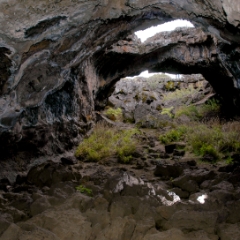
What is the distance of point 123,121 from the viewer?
13.8 m

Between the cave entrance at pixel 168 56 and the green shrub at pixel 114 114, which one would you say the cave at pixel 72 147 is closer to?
the cave entrance at pixel 168 56

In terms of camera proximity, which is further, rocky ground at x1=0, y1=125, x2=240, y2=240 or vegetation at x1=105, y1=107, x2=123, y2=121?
vegetation at x1=105, y1=107, x2=123, y2=121

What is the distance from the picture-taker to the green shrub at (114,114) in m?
13.6

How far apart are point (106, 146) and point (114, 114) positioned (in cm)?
500

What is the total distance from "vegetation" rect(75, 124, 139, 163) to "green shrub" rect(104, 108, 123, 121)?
8.79 ft

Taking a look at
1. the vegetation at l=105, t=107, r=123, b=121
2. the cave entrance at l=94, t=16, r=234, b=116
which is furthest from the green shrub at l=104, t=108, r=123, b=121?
the cave entrance at l=94, t=16, r=234, b=116

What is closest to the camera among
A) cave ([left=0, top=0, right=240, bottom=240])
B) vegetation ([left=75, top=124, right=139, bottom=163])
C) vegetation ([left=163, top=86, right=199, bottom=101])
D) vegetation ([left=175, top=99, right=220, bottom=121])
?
cave ([left=0, top=0, right=240, bottom=240])

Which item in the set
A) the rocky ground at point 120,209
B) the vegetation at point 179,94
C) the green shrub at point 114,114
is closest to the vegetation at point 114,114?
the green shrub at point 114,114

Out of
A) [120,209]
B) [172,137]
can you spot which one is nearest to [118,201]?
[120,209]

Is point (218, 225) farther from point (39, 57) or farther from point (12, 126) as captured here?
point (12, 126)

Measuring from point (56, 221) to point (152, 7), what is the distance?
3.09 meters

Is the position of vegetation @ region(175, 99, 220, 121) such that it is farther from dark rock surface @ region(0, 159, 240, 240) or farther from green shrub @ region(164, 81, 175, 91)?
dark rock surface @ region(0, 159, 240, 240)

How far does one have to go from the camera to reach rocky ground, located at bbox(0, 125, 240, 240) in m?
2.44

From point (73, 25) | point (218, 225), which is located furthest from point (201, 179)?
point (73, 25)
